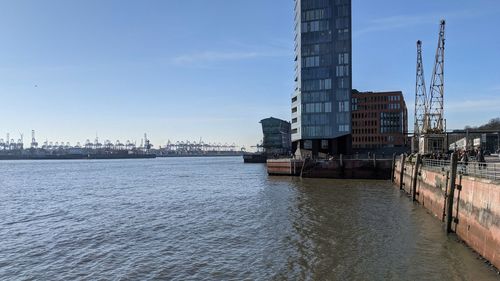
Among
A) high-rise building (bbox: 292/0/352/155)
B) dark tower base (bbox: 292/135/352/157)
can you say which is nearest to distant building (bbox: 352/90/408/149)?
dark tower base (bbox: 292/135/352/157)

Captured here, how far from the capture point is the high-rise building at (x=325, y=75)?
111 meters

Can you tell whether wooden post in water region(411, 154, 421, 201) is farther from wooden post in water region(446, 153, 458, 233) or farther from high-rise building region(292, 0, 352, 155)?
high-rise building region(292, 0, 352, 155)

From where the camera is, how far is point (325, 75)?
111938 millimetres

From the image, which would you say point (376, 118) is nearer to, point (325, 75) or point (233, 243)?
point (325, 75)

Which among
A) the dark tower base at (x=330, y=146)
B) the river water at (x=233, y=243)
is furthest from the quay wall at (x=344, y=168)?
the dark tower base at (x=330, y=146)

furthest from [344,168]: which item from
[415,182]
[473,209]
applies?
[473,209]

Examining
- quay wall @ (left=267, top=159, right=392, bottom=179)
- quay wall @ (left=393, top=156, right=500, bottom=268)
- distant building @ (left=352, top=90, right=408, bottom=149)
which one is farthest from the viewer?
distant building @ (left=352, top=90, right=408, bottom=149)

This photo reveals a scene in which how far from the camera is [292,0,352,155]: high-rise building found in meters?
111

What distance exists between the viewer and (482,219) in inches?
776

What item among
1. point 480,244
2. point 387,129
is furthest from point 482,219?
point 387,129

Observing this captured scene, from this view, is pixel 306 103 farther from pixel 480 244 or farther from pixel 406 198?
pixel 480 244

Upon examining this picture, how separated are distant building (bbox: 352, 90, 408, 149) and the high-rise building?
70354mm

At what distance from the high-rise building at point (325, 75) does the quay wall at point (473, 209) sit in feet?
258

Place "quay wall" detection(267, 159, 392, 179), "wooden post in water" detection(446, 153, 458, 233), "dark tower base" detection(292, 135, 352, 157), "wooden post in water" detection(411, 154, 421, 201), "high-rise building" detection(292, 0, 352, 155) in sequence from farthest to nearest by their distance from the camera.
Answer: "dark tower base" detection(292, 135, 352, 157)
"high-rise building" detection(292, 0, 352, 155)
"quay wall" detection(267, 159, 392, 179)
"wooden post in water" detection(411, 154, 421, 201)
"wooden post in water" detection(446, 153, 458, 233)
